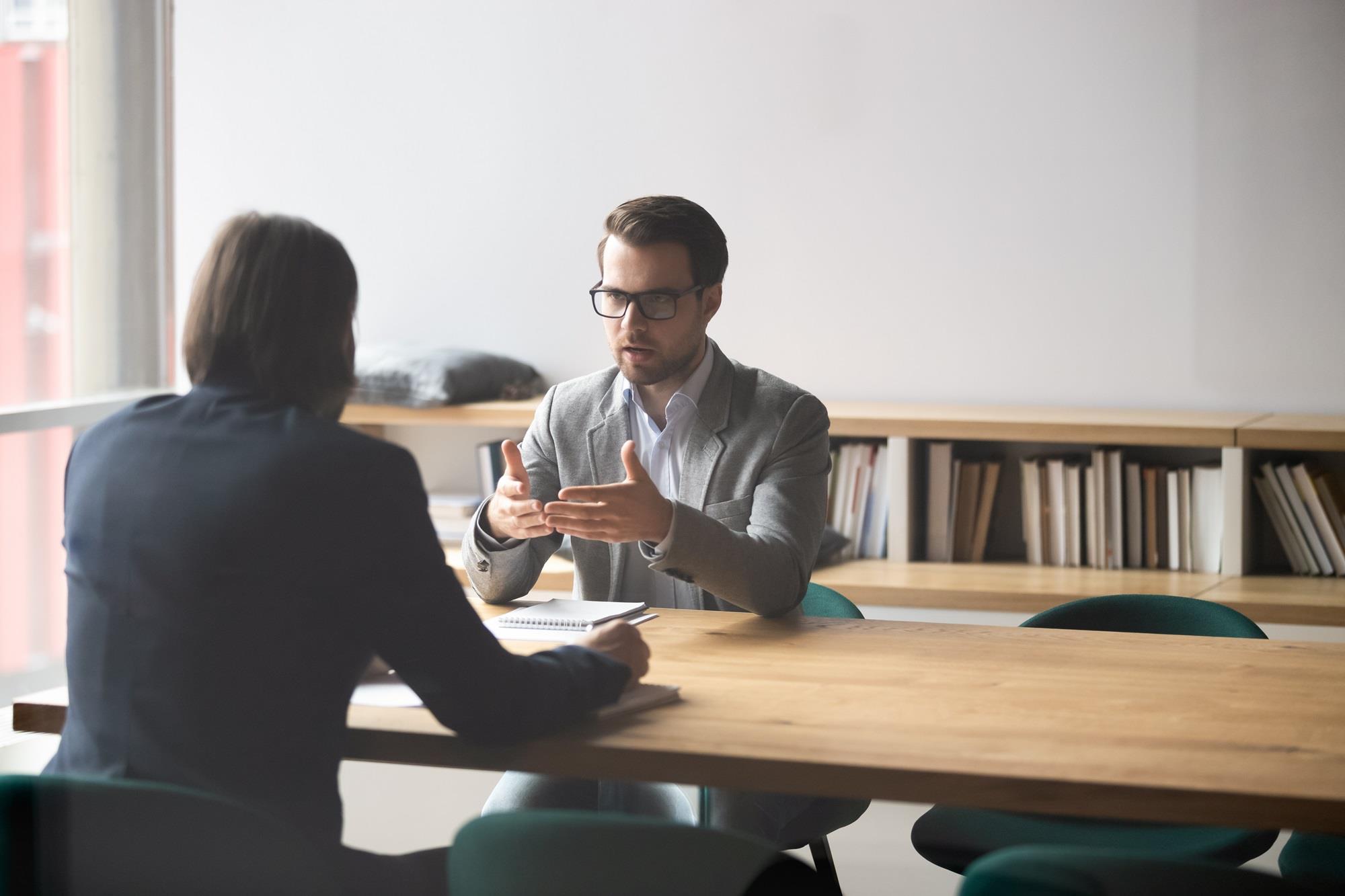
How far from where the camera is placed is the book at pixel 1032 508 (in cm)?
331

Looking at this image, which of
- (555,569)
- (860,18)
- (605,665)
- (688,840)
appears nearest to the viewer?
(688,840)

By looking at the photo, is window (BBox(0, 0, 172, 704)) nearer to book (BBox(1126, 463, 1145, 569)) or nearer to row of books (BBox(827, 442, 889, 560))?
row of books (BBox(827, 442, 889, 560))

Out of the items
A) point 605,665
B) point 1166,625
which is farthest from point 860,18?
point 605,665

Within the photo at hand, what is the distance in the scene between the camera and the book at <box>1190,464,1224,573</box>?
10.3 ft

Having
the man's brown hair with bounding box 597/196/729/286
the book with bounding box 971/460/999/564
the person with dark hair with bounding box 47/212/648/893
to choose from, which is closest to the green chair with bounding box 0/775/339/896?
the person with dark hair with bounding box 47/212/648/893

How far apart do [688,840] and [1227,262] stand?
8.95 feet

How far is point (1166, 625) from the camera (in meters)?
2.09

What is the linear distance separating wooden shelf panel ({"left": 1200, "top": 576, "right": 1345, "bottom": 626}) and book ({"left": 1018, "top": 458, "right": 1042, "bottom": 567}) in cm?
45

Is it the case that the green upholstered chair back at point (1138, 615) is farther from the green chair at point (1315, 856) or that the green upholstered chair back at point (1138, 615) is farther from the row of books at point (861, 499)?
the row of books at point (861, 499)

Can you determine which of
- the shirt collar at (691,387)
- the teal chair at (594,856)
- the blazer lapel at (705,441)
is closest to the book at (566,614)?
the blazer lapel at (705,441)

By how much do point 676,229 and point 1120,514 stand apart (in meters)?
1.59

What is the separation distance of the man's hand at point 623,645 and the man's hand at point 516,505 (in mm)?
353

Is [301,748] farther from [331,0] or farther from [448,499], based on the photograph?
[331,0]

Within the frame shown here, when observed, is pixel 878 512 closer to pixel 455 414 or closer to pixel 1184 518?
pixel 1184 518
